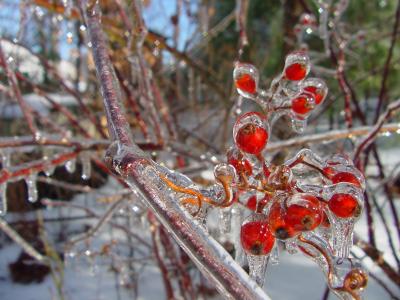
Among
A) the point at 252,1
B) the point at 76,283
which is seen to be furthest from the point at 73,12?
the point at 252,1

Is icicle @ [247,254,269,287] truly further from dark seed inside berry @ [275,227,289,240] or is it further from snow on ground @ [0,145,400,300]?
snow on ground @ [0,145,400,300]

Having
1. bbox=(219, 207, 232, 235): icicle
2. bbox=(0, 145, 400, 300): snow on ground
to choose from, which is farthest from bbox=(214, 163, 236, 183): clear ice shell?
bbox=(0, 145, 400, 300): snow on ground

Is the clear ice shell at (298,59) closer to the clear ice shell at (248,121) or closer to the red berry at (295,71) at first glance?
the red berry at (295,71)

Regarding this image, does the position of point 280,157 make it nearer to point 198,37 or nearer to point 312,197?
point 198,37

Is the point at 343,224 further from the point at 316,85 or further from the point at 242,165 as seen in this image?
the point at 316,85

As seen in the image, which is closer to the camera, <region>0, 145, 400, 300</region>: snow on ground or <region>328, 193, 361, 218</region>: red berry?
<region>328, 193, 361, 218</region>: red berry
